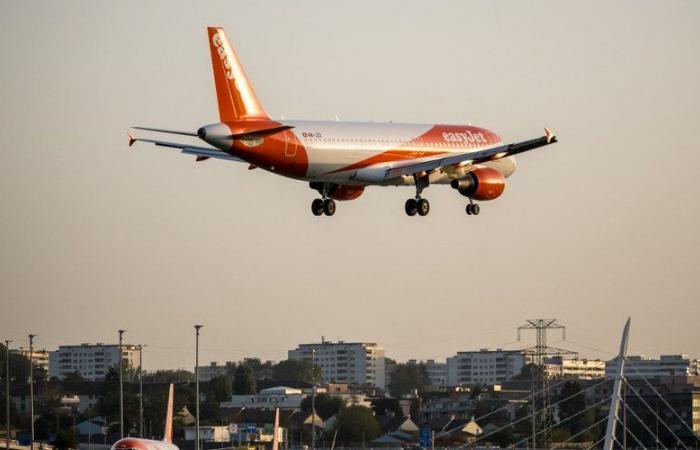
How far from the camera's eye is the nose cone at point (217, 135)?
90.7 meters

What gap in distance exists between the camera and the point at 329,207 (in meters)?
105

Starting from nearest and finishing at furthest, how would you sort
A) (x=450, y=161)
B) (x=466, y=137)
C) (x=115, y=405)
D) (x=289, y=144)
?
1. (x=289, y=144)
2. (x=450, y=161)
3. (x=466, y=137)
4. (x=115, y=405)

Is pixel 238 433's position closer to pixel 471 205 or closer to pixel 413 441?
pixel 413 441

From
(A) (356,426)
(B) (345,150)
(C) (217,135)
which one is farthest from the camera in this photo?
(A) (356,426)

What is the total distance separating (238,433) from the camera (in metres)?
172

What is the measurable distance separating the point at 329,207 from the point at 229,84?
14.0 m

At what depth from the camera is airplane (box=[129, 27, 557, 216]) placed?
9375 centimetres

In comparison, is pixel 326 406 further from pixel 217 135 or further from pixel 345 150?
pixel 217 135

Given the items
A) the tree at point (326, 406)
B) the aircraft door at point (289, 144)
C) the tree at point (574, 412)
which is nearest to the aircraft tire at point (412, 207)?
the aircraft door at point (289, 144)

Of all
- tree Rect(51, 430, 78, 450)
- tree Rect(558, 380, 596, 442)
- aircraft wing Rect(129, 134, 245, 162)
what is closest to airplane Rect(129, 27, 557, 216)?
aircraft wing Rect(129, 134, 245, 162)

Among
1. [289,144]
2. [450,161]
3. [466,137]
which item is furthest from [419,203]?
[289,144]

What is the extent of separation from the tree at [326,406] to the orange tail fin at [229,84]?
3901 inches

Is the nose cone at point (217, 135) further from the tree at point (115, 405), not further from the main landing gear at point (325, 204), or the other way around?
the tree at point (115, 405)

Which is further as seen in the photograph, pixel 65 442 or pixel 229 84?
pixel 65 442
